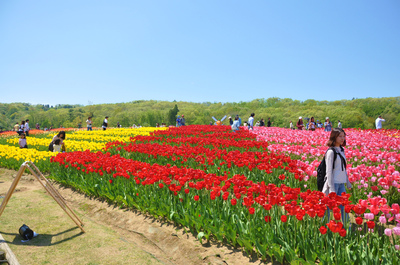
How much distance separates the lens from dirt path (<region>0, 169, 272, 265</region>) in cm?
423

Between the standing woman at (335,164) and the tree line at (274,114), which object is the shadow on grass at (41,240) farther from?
the tree line at (274,114)

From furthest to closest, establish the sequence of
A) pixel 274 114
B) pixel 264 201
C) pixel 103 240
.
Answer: pixel 274 114, pixel 103 240, pixel 264 201

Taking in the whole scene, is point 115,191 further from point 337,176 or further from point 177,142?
point 177,142

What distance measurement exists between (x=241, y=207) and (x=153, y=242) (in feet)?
5.94

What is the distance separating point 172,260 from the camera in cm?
434

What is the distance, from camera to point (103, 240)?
16.2ft

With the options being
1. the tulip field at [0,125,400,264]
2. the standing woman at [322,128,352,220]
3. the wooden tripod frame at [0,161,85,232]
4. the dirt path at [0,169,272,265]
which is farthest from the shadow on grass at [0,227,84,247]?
the standing woman at [322,128,352,220]

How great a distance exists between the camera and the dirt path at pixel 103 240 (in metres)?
4.23

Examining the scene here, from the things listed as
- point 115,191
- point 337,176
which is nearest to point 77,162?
point 115,191

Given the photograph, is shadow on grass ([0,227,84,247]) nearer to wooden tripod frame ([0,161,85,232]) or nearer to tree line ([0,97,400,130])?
wooden tripod frame ([0,161,85,232])

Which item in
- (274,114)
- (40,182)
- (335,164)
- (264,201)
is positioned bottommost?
(264,201)

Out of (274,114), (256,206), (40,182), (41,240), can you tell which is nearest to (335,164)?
(256,206)

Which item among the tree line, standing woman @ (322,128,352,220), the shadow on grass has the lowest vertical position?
the shadow on grass

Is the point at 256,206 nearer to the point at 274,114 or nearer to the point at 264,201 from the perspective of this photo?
the point at 264,201
